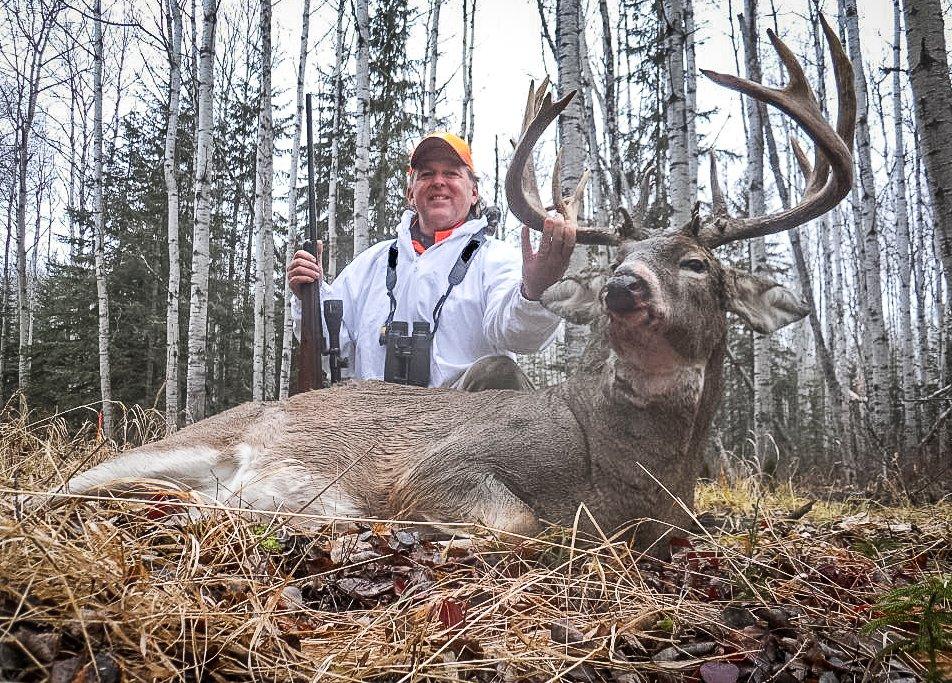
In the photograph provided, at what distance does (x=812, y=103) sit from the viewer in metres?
3.19

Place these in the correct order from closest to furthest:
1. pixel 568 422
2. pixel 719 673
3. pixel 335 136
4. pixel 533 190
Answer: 1. pixel 719 673
2. pixel 568 422
3. pixel 533 190
4. pixel 335 136

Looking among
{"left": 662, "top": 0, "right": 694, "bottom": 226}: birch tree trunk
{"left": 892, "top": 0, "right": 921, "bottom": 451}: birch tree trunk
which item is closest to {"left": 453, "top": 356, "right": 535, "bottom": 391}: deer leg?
{"left": 662, "top": 0, "right": 694, "bottom": 226}: birch tree trunk

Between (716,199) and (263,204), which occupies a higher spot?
(263,204)

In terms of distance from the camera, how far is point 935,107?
135 inches

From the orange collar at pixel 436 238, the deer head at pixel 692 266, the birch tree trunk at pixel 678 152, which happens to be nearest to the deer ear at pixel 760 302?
the deer head at pixel 692 266

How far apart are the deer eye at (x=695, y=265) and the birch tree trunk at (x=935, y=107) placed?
139 cm

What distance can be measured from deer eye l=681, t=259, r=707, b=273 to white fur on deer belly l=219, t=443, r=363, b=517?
191 cm

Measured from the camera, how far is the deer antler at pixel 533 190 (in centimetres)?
334

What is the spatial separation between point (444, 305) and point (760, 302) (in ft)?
6.64

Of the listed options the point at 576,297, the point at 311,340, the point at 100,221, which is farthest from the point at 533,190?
the point at 100,221

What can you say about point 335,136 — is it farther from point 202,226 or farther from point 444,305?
point 444,305

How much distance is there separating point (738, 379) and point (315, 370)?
13681 millimetres

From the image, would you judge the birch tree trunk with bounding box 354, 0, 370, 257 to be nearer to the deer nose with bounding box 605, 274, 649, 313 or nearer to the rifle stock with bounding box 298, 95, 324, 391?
the rifle stock with bounding box 298, 95, 324, 391

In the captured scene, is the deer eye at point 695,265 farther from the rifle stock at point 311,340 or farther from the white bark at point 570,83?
the white bark at point 570,83
